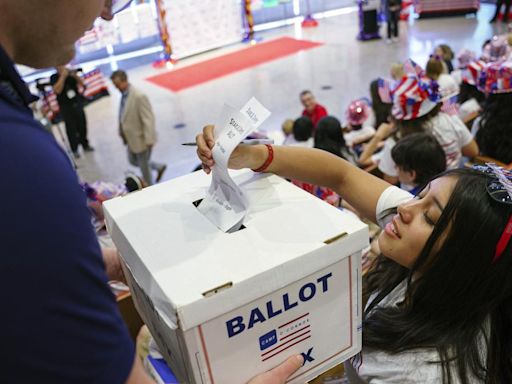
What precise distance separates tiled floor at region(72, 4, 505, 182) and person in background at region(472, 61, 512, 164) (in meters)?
3.47

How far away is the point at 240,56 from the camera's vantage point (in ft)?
38.0

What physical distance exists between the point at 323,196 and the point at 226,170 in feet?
6.86

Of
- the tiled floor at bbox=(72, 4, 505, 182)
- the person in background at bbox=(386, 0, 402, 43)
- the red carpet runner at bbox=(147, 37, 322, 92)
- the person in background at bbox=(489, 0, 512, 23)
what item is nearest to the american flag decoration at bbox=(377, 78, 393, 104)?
the tiled floor at bbox=(72, 4, 505, 182)

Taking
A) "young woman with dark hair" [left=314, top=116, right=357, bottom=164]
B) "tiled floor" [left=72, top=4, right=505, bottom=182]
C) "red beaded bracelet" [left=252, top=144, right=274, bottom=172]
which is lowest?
"tiled floor" [left=72, top=4, right=505, bottom=182]

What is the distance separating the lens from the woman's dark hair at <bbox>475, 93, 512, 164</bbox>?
384 centimetres

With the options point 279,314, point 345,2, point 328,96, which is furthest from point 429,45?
point 279,314

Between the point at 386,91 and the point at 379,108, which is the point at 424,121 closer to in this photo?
the point at 386,91

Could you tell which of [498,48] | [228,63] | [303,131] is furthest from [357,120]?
[228,63]

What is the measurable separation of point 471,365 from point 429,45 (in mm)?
10345

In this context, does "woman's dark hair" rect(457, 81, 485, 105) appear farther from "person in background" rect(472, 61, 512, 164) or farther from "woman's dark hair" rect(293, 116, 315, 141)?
"woman's dark hair" rect(293, 116, 315, 141)

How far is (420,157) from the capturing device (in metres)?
2.96

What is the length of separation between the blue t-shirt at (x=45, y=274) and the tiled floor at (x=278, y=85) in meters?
5.65

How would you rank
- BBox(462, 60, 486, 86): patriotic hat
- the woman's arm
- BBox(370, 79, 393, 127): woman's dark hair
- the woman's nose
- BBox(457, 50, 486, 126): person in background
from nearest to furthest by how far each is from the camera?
the woman's nose
the woman's arm
BBox(462, 60, 486, 86): patriotic hat
BBox(457, 50, 486, 126): person in background
BBox(370, 79, 393, 127): woman's dark hair

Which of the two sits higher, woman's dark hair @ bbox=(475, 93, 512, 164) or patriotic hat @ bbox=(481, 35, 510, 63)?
patriotic hat @ bbox=(481, 35, 510, 63)
